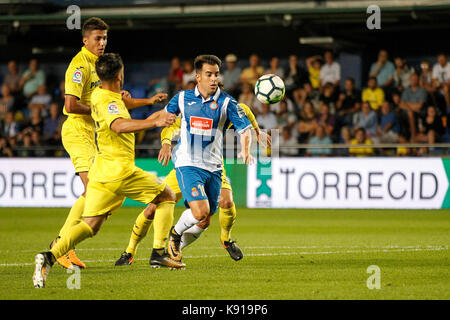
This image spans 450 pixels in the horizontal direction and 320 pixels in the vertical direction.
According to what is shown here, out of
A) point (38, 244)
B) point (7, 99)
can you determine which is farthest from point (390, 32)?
point (38, 244)

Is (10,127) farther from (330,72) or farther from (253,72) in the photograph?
(330,72)

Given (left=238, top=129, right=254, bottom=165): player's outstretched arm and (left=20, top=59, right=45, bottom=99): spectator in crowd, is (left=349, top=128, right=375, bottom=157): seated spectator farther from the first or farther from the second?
(left=238, top=129, right=254, bottom=165): player's outstretched arm

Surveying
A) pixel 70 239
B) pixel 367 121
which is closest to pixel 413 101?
pixel 367 121

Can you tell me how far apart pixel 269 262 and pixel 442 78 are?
11.1 m

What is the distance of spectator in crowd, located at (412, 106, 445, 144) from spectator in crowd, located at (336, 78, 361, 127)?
153 cm

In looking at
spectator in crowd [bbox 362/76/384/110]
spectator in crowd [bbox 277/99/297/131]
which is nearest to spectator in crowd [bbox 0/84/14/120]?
spectator in crowd [bbox 277/99/297/131]

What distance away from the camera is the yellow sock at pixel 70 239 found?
6918 mm

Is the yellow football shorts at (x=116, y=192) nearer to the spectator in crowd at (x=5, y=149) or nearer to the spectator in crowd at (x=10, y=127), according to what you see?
the spectator in crowd at (x=5, y=149)

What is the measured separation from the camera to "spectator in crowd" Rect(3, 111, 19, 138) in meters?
21.2

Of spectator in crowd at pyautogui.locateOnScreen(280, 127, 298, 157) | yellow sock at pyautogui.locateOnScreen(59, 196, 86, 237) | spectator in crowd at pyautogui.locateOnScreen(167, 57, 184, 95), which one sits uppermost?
spectator in crowd at pyautogui.locateOnScreen(167, 57, 184, 95)

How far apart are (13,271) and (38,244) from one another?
2915 millimetres

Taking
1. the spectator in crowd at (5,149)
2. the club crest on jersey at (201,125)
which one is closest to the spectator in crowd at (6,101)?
the spectator in crowd at (5,149)

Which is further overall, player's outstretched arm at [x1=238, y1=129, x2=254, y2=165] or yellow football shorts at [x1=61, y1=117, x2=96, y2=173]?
yellow football shorts at [x1=61, y1=117, x2=96, y2=173]
